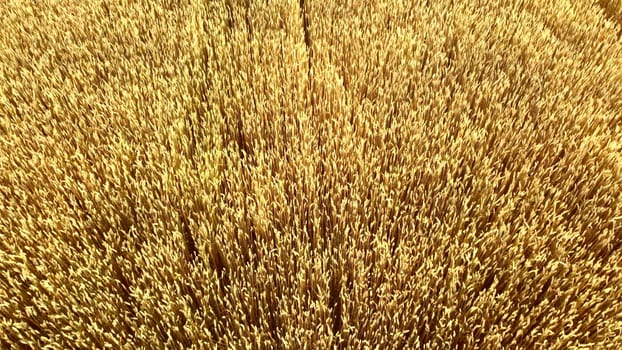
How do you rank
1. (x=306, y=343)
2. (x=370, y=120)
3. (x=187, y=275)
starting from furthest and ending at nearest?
(x=370, y=120) < (x=187, y=275) < (x=306, y=343)

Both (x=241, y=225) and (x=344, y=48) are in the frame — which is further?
(x=344, y=48)

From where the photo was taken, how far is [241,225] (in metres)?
0.99

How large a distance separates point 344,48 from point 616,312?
103 centimetres

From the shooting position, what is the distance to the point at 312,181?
3.41 ft

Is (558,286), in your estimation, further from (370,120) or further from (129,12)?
(129,12)

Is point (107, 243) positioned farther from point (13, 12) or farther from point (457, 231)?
point (13, 12)

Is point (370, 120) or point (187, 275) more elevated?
point (370, 120)

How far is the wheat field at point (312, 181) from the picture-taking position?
0.87 metres

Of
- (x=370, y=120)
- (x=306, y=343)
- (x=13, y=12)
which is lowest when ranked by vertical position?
(x=306, y=343)

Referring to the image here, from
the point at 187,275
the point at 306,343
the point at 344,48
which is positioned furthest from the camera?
the point at 344,48

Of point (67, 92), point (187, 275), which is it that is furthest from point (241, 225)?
point (67, 92)

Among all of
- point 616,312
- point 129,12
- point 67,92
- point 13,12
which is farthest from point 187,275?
point 13,12

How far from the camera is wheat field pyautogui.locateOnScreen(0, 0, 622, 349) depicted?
0.87 m

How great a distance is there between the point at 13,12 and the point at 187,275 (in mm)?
1333
